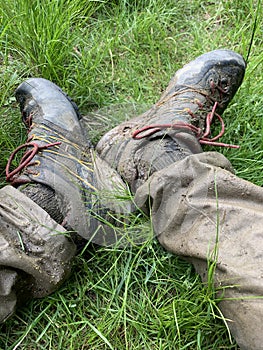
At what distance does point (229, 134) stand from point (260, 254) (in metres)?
0.77

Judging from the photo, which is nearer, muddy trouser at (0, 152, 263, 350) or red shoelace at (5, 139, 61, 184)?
muddy trouser at (0, 152, 263, 350)

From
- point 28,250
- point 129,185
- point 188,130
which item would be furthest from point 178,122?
point 28,250

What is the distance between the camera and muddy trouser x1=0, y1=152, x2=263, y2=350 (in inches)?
50.0

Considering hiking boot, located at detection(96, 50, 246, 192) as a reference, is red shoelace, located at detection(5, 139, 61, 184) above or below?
above

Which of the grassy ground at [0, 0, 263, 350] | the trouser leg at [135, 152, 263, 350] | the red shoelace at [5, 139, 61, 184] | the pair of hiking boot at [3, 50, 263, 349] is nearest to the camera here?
the trouser leg at [135, 152, 263, 350]

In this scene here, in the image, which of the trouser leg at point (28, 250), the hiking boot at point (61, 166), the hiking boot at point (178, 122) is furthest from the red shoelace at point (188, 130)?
the trouser leg at point (28, 250)

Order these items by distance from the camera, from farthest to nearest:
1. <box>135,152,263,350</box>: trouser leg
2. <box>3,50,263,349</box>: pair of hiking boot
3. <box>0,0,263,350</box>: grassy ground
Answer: <box>0,0,263,350</box>: grassy ground
<box>3,50,263,349</box>: pair of hiking boot
<box>135,152,263,350</box>: trouser leg

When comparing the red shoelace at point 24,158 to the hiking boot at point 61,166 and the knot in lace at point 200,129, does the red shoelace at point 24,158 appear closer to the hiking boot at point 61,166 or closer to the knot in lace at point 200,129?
the hiking boot at point 61,166

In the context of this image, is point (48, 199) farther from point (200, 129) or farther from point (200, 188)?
point (200, 129)

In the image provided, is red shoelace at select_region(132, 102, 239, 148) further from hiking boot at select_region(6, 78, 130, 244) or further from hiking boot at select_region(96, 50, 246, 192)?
hiking boot at select_region(6, 78, 130, 244)

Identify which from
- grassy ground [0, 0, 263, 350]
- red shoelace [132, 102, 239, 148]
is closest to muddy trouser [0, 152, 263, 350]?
grassy ground [0, 0, 263, 350]

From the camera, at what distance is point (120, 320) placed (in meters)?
1.52

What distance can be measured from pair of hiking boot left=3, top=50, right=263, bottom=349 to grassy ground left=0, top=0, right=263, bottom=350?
0.09m

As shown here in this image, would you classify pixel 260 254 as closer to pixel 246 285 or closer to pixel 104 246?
pixel 246 285
